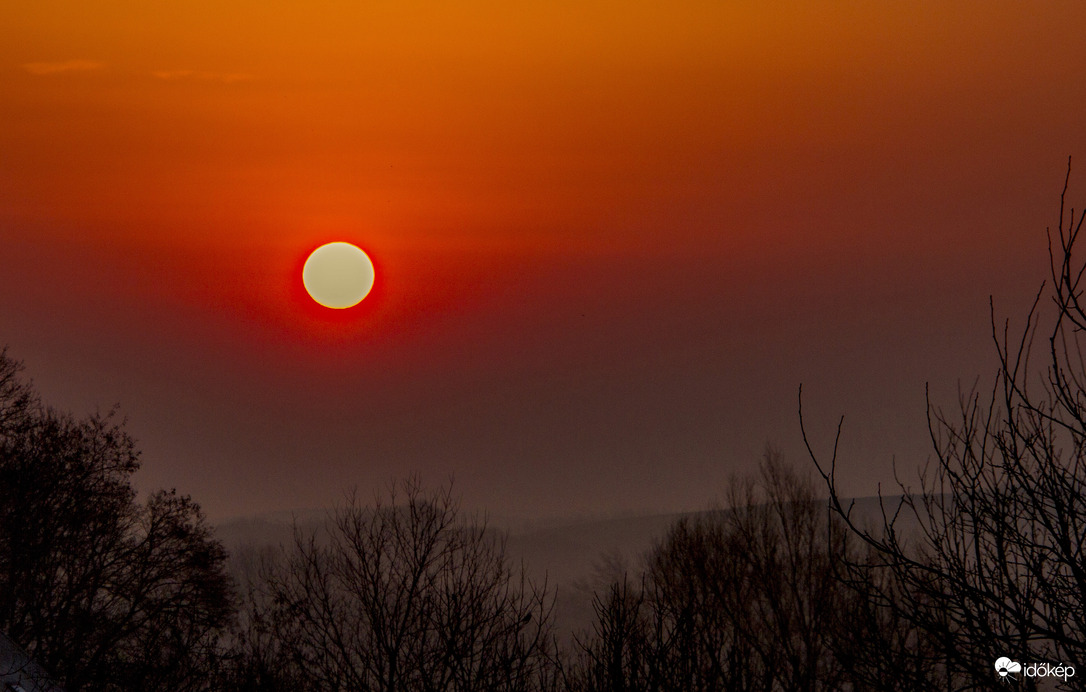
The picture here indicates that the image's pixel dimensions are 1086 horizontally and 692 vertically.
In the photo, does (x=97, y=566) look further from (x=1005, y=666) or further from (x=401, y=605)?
(x=1005, y=666)

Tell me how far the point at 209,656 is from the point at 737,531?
16.2 m

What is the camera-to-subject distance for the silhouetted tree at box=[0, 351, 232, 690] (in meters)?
17.8

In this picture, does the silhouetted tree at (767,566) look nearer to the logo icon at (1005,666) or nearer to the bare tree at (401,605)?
the bare tree at (401,605)

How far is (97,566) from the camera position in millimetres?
18891

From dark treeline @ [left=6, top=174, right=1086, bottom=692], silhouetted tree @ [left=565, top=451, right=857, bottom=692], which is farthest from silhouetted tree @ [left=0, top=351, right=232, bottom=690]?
silhouetted tree @ [left=565, top=451, right=857, bottom=692]

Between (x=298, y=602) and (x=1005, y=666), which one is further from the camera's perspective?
(x=298, y=602)

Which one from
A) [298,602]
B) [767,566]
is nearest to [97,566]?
[298,602]

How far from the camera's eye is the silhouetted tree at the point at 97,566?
58.5 feet

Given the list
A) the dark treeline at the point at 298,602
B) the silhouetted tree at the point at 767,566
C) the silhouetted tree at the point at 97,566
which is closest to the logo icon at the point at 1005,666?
the dark treeline at the point at 298,602

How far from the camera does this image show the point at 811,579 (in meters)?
27.4

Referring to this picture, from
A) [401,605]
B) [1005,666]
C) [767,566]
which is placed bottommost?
[1005,666]

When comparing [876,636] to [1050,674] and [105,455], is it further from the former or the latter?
[105,455]

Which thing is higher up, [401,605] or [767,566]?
[767,566]

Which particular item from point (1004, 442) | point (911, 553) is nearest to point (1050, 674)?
point (1004, 442)
